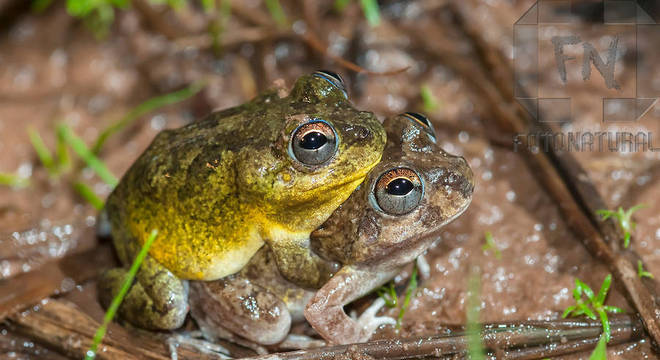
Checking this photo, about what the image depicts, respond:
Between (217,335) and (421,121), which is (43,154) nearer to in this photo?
(217,335)

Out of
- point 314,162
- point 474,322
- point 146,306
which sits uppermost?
point 314,162

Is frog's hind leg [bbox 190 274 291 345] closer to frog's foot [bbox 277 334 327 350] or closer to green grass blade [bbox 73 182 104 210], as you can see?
frog's foot [bbox 277 334 327 350]

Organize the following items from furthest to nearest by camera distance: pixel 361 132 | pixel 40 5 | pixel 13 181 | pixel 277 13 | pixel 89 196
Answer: pixel 40 5, pixel 277 13, pixel 13 181, pixel 89 196, pixel 361 132

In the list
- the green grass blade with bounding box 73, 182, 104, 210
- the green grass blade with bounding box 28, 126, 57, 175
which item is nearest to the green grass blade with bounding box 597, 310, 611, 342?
the green grass blade with bounding box 73, 182, 104, 210

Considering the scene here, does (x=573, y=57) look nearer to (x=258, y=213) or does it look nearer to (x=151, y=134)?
(x=258, y=213)

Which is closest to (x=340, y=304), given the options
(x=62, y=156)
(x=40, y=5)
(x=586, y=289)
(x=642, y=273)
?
(x=586, y=289)
